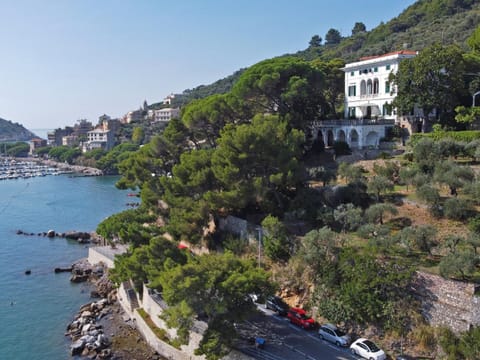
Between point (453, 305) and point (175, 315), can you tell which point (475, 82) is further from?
point (175, 315)

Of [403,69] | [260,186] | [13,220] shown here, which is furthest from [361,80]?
[13,220]

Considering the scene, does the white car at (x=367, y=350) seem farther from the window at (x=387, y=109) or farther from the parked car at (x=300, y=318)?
the window at (x=387, y=109)

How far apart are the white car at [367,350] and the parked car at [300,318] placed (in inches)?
113

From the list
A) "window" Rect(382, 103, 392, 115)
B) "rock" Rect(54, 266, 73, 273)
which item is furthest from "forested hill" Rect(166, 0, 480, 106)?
"rock" Rect(54, 266, 73, 273)

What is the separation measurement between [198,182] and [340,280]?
40.9ft

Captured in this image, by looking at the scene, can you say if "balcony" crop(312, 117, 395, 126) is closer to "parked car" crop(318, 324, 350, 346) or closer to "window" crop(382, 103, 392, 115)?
"window" crop(382, 103, 392, 115)

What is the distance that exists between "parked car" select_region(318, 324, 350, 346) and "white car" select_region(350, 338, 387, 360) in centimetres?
67

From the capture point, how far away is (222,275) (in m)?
20.3

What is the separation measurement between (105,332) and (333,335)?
14110mm

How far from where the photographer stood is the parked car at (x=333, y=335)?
20.6 metres

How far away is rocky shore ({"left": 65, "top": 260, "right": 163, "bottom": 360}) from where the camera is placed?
24.6 m

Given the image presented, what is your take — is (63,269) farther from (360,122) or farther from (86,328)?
(360,122)

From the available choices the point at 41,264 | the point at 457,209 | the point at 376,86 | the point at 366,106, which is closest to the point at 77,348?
the point at 41,264

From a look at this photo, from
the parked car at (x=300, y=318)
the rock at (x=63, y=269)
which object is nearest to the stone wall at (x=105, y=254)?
the rock at (x=63, y=269)
